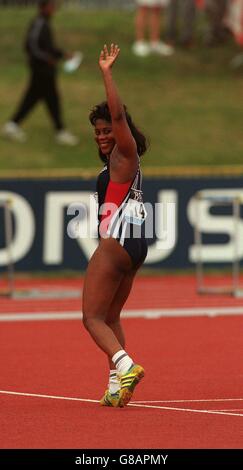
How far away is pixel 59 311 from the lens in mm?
16656

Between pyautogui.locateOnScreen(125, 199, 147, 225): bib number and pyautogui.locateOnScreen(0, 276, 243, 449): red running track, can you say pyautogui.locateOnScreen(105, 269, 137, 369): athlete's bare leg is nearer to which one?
pyautogui.locateOnScreen(125, 199, 147, 225): bib number

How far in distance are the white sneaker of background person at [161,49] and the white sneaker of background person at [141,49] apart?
0.11 meters

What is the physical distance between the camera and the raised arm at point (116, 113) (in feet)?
31.1

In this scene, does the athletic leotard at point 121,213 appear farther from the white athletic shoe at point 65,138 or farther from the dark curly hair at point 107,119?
the white athletic shoe at point 65,138

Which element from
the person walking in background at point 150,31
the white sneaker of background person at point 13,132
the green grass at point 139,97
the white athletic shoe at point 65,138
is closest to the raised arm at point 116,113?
the green grass at point 139,97

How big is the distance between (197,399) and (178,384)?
2.64ft

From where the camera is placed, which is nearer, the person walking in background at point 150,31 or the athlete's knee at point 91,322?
the athlete's knee at point 91,322

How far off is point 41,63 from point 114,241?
41.6 ft

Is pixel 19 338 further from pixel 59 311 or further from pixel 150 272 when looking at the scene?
pixel 150 272

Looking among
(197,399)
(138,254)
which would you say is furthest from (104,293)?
(197,399)

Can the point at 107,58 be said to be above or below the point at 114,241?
above

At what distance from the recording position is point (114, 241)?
9898mm

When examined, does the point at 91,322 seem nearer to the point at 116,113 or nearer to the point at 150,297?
the point at 116,113

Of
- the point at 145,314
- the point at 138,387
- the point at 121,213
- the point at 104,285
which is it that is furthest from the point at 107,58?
the point at 145,314
